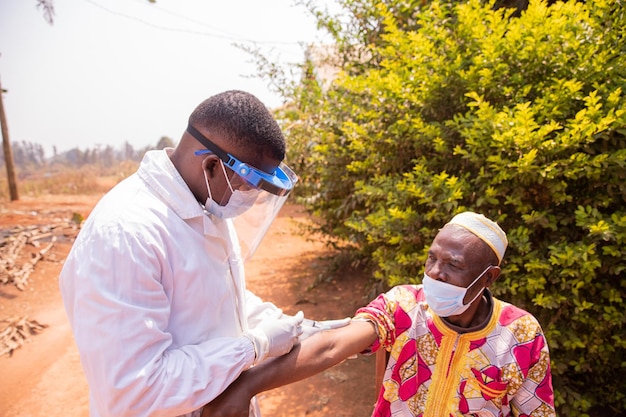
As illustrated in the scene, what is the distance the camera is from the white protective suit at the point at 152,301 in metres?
1.18

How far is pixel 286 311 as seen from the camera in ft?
18.2

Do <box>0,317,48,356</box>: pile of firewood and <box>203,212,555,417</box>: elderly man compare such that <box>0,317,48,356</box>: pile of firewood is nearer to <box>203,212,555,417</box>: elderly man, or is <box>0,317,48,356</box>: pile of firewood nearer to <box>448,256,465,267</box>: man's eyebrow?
<box>203,212,555,417</box>: elderly man

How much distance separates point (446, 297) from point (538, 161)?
4.69 feet

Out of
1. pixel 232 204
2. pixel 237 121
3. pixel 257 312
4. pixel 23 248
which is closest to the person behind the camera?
pixel 237 121

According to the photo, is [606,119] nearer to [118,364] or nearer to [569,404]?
[569,404]

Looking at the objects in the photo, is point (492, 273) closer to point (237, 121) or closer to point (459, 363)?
point (459, 363)

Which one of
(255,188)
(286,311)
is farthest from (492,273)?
(286,311)

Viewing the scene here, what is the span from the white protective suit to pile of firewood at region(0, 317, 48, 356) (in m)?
4.52

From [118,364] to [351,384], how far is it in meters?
3.24

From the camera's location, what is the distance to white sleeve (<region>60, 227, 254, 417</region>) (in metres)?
1.17

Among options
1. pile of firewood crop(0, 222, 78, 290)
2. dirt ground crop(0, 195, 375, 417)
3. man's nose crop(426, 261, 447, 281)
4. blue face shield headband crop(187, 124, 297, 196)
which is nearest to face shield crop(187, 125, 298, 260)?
blue face shield headband crop(187, 124, 297, 196)

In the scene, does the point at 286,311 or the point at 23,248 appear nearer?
the point at 286,311

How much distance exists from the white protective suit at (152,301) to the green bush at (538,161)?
6.18 feet

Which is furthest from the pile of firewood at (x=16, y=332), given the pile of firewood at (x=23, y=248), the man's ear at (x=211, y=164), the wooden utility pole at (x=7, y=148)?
the wooden utility pole at (x=7, y=148)
